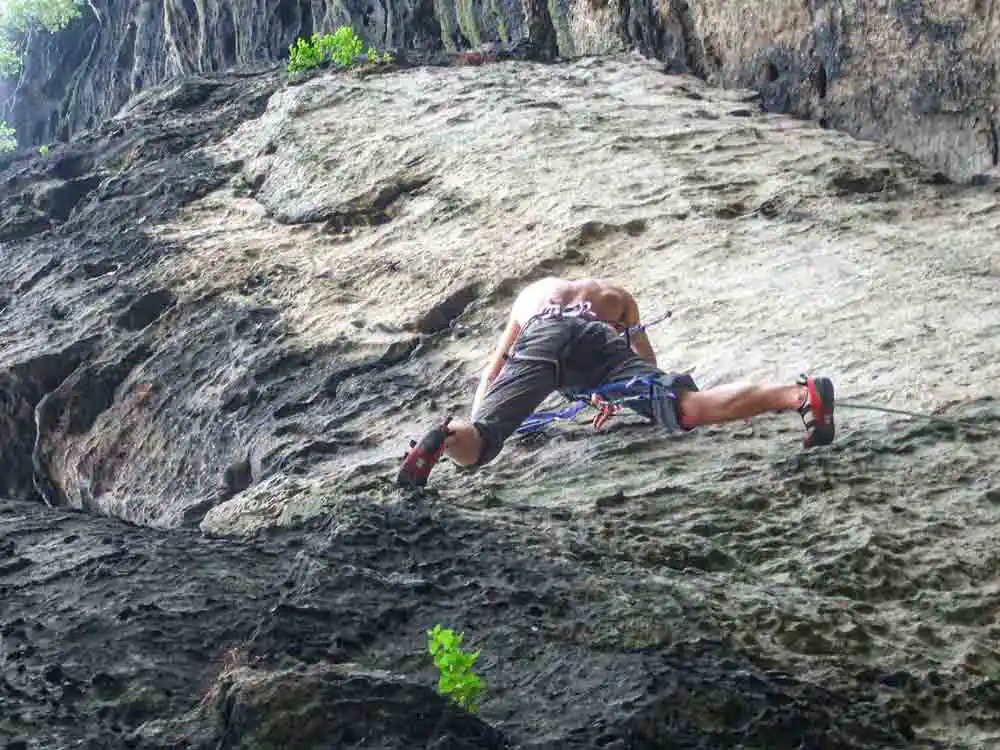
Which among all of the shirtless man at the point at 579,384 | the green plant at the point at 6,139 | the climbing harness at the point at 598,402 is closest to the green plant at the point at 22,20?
the green plant at the point at 6,139

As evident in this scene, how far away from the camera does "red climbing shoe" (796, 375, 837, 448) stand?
504 centimetres

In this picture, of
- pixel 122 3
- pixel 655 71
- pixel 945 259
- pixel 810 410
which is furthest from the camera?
pixel 122 3

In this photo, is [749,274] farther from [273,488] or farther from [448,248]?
[273,488]

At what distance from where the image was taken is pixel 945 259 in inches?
286

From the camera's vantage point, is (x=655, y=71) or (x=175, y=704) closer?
(x=175, y=704)

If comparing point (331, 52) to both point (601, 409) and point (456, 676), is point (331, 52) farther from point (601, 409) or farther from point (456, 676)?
point (456, 676)

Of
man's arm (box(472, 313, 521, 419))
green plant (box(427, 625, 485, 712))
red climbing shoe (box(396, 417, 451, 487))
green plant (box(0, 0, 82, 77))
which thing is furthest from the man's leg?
green plant (box(0, 0, 82, 77))

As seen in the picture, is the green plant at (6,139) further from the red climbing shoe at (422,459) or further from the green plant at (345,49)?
the red climbing shoe at (422,459)

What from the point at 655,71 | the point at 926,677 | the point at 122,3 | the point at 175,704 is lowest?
the point at 926,677

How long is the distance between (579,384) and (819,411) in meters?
1.26

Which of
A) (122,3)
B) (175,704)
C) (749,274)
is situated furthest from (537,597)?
(122,3)

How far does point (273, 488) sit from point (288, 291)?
317 centimetres

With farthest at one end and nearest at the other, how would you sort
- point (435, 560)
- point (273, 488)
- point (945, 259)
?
point (945, 259) → point (273, 488) → point (435, 560)

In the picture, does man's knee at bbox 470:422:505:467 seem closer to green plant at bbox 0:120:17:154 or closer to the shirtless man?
the shirtless man
